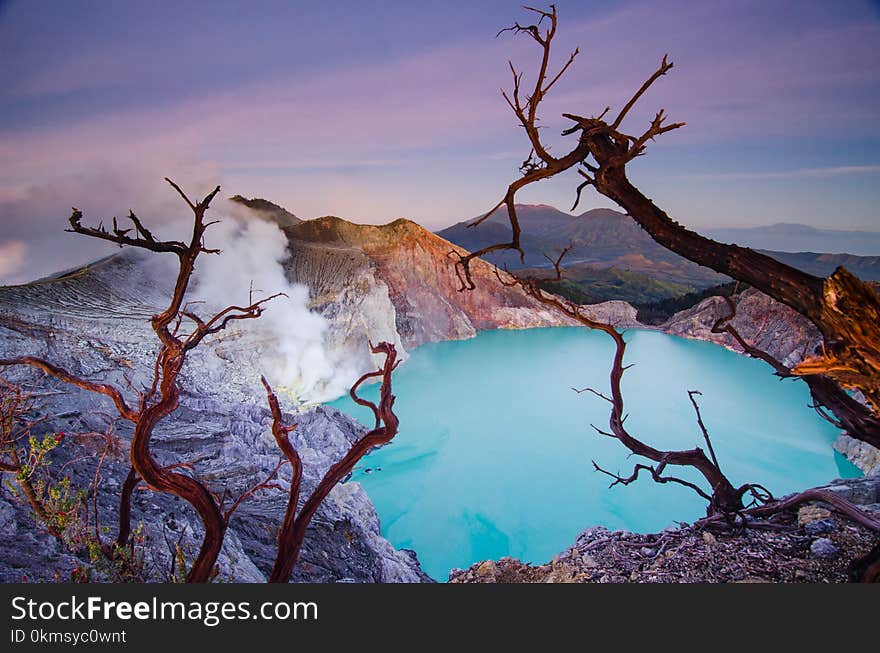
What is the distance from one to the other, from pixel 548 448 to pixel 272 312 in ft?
15.6

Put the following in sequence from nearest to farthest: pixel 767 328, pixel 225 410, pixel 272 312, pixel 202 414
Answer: pixel 202 414, pixel 225 410, pixel 272 312, pixel 767 328

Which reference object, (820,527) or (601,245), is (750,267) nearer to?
(820,527)

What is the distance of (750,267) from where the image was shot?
1312 millimetres

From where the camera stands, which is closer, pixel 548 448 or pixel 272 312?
pixel 548 448

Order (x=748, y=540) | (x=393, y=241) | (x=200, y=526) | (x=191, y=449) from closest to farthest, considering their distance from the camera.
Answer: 1. (x=748, y=540)
2. (x=200, y=526)
3. (x=191, y=449)
4. (x=393, y=241)

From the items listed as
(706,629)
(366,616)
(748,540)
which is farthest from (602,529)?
(366,616)

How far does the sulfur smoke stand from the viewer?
632 centimetres

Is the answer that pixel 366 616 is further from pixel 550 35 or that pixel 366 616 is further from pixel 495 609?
pixel 550 35

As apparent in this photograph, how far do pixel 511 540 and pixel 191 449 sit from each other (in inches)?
108

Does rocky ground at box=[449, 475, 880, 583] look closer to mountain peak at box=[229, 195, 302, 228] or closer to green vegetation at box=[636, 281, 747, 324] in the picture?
mountain peak at box=[229, 195, 302, 228]

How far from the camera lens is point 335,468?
1.50 m

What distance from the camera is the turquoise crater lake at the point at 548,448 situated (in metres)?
3.76

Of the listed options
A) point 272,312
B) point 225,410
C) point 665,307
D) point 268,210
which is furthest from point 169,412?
point 665,307

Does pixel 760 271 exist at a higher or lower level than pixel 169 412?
higher
